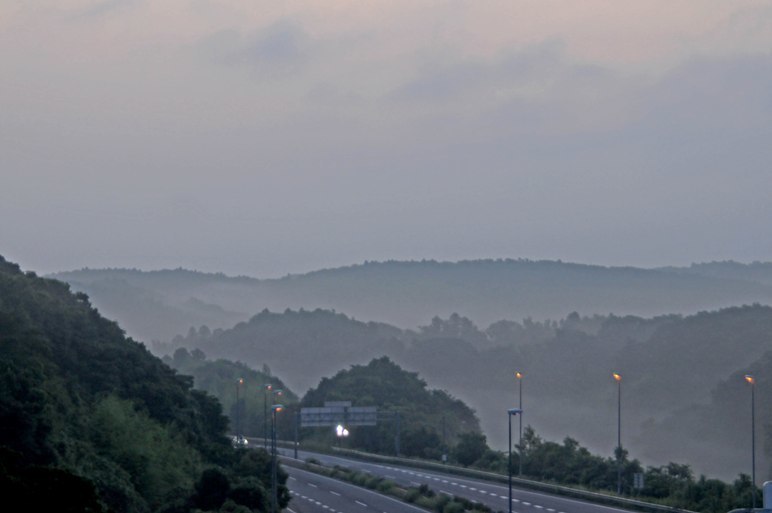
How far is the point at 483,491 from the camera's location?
75.6 m

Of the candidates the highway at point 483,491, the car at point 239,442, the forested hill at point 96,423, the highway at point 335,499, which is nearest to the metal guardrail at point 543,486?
the highway at point 483,491

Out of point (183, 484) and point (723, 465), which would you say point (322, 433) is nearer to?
point (723, 465)

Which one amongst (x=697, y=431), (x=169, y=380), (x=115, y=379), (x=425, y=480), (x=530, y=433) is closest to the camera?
(x=115, y=379)

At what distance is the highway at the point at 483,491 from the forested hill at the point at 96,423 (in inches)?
502

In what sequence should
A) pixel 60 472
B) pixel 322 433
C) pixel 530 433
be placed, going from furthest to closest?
1. pixel 322 433
2. pixel 530 433
3. pixel 60 472

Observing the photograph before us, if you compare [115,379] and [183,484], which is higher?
[115,379]

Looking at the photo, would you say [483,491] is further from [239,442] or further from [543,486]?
[239,442]

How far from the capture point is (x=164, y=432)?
58344 mm

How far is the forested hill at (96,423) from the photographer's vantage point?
40.1 meters

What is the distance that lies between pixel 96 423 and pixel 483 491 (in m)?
29.5

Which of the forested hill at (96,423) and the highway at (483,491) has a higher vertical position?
the forested hill at (96,423)

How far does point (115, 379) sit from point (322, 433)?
242 ft

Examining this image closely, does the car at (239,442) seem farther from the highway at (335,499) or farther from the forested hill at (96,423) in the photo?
the forested hill at (96,423)

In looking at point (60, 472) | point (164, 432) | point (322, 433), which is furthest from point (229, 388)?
point (60, 472)
